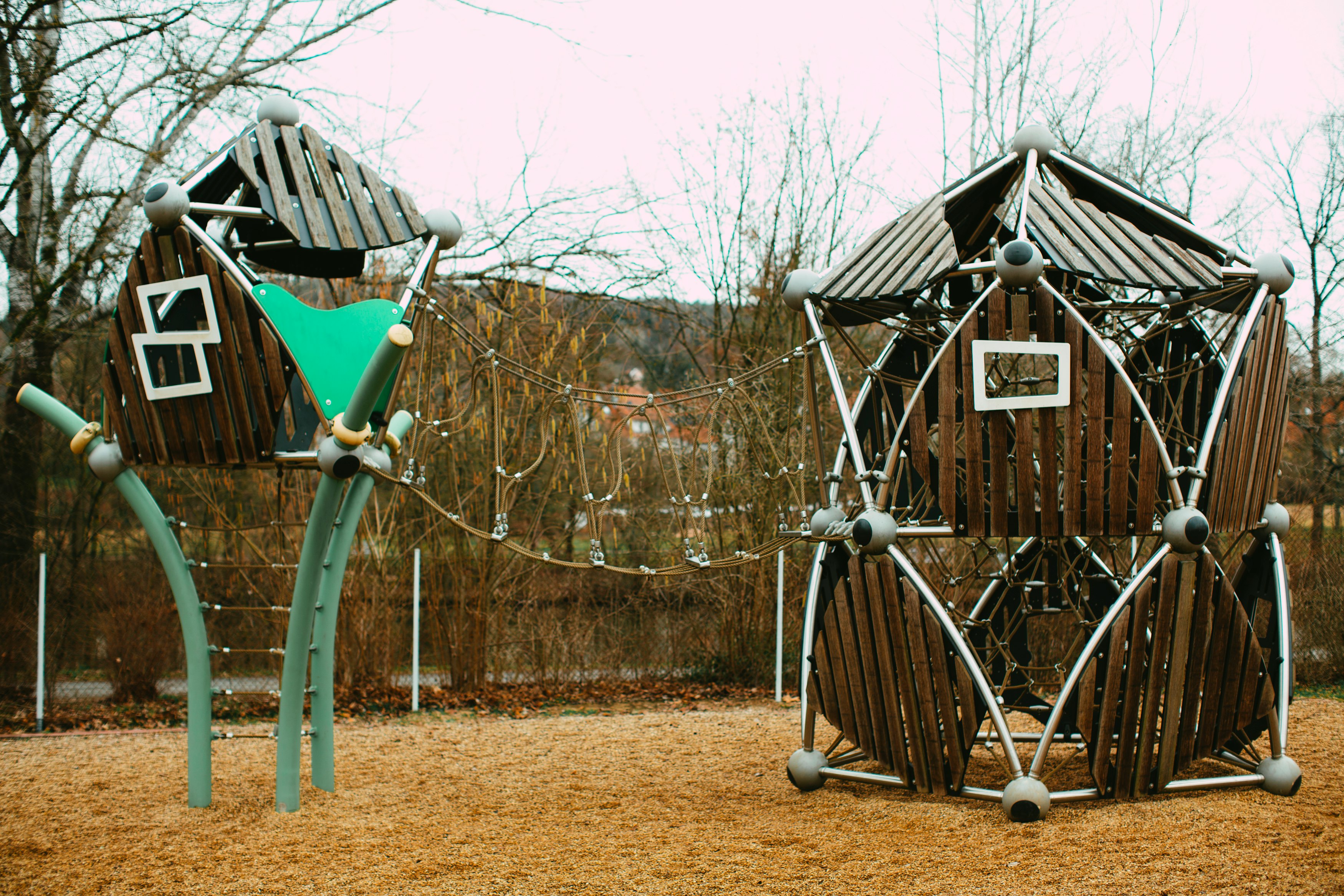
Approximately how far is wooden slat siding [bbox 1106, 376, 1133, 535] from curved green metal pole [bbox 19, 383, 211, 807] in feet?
14.0

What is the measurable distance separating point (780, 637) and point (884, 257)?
5.33m

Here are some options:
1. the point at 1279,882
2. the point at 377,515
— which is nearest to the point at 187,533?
the point at 377,515

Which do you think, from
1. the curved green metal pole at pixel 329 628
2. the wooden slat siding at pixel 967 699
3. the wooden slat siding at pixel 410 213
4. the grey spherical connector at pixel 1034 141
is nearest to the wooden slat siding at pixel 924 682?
the wooden slat siding at pixel 967 699

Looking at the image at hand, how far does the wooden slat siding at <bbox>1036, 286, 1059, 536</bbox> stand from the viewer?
4.29m

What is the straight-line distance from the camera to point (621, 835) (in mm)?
4633

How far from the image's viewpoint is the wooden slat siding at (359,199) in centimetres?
493

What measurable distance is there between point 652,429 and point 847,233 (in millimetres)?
7381

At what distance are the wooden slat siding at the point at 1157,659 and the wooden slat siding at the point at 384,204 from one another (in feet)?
12.6

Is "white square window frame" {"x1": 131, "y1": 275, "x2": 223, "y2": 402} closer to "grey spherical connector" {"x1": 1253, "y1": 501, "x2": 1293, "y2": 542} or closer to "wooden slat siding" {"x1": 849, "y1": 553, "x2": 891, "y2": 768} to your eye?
"wooden slat siding" {"x1": 849, "y1": 553, "x2": 891, "y2": 768}

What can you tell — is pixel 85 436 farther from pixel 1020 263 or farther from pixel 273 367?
pixel 1020 263

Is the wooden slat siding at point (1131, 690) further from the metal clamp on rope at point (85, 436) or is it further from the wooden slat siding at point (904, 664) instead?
the metal clamp on rope at point (85, 436)

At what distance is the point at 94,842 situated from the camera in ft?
14.9

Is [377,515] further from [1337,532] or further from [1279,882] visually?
[1337,532]

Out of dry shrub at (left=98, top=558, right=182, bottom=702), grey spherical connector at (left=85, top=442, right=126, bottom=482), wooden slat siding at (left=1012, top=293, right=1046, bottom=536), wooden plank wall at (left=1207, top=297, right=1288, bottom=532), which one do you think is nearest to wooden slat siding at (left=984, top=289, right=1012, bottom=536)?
wooden slat siding at (left=1012, top=293, right=1046, bottom=536)
